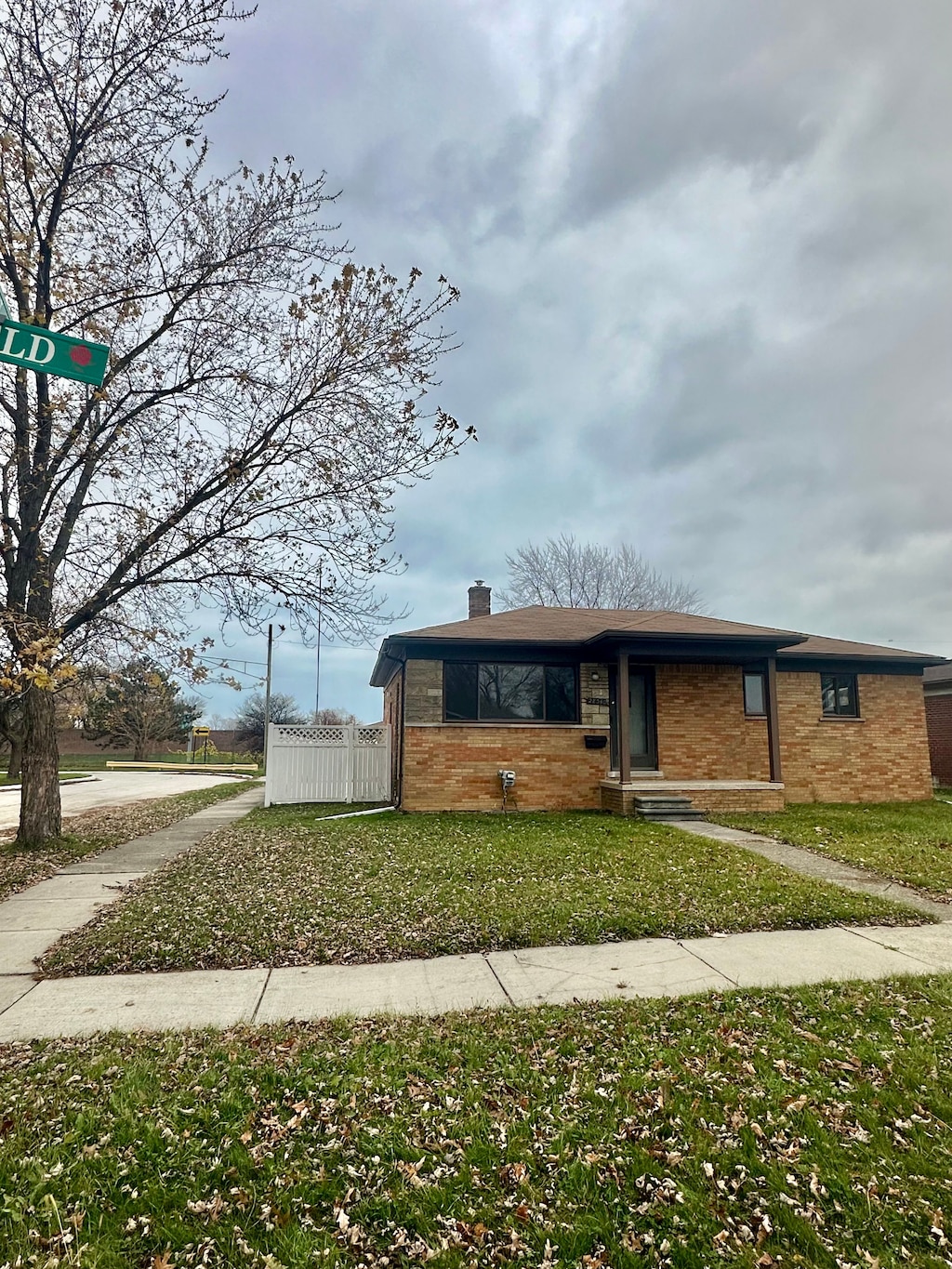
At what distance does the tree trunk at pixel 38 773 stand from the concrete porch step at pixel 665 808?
9.27 m

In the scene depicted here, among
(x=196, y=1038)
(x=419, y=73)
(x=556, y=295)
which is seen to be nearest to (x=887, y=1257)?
(x=196, y=1038)

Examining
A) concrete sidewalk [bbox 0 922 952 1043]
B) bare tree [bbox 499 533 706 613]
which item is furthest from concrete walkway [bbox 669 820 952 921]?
bare tree [bbox 499 533 706 613]

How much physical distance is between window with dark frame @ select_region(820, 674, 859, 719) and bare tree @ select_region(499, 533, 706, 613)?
17.1 m

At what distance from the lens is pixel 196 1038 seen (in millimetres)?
3666

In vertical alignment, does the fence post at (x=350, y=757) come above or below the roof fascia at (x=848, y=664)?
below

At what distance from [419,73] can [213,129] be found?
2541mm

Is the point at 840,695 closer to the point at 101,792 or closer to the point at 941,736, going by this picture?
the point at 941,736

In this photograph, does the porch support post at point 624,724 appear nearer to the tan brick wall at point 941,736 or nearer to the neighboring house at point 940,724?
the neighboring house at point 940,724

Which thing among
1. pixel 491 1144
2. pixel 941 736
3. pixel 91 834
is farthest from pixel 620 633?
pixel 941 736

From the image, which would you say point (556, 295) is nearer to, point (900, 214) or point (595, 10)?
point (595, 10)

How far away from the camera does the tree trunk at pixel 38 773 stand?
9.49 meters

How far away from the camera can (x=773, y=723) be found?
12797mm

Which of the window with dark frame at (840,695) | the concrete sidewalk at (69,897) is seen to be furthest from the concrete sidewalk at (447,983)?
the window with dark frame at (840,695)

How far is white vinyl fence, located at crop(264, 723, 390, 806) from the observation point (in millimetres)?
→ 14406
